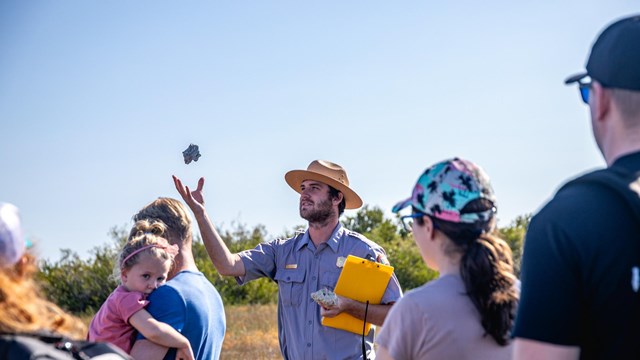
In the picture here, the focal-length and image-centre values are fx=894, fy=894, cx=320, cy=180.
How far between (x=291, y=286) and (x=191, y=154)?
3.93ft

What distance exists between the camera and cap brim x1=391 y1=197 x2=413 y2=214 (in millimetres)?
3441

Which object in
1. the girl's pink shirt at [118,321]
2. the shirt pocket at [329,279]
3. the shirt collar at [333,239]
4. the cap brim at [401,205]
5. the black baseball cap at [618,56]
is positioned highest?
the black baseball cap at [618,56]

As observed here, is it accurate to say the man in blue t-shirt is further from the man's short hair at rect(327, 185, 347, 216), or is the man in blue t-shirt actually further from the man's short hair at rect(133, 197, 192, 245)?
the man's short hair at rect(327, 185, 347, 216)

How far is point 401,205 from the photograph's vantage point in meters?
3.52

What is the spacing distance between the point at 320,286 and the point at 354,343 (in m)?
0.52

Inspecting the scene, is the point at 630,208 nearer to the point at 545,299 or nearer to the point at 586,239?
the point at 586,239

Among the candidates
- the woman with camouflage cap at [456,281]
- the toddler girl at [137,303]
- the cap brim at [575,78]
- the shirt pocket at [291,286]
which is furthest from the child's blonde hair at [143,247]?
the cap brim at [575,78]

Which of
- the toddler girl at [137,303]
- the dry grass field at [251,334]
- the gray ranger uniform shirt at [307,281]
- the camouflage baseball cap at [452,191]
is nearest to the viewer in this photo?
the camouflage baseball cap at [452,191]

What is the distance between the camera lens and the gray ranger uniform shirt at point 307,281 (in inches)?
243

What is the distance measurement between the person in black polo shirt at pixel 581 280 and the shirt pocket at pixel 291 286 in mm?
3979

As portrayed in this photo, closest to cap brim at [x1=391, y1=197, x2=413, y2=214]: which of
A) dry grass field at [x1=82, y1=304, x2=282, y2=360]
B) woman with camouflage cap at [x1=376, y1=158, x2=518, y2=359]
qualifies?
woman with camouflage cap at [x1=376, y1=158, x2=518, y2=359]

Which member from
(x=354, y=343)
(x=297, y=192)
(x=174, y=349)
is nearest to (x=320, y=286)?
(x=354, y=343)

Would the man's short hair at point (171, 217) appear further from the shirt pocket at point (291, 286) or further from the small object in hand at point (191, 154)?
the shirt pocket at point (291, 286)

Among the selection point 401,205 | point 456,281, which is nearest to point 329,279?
point 401,205
